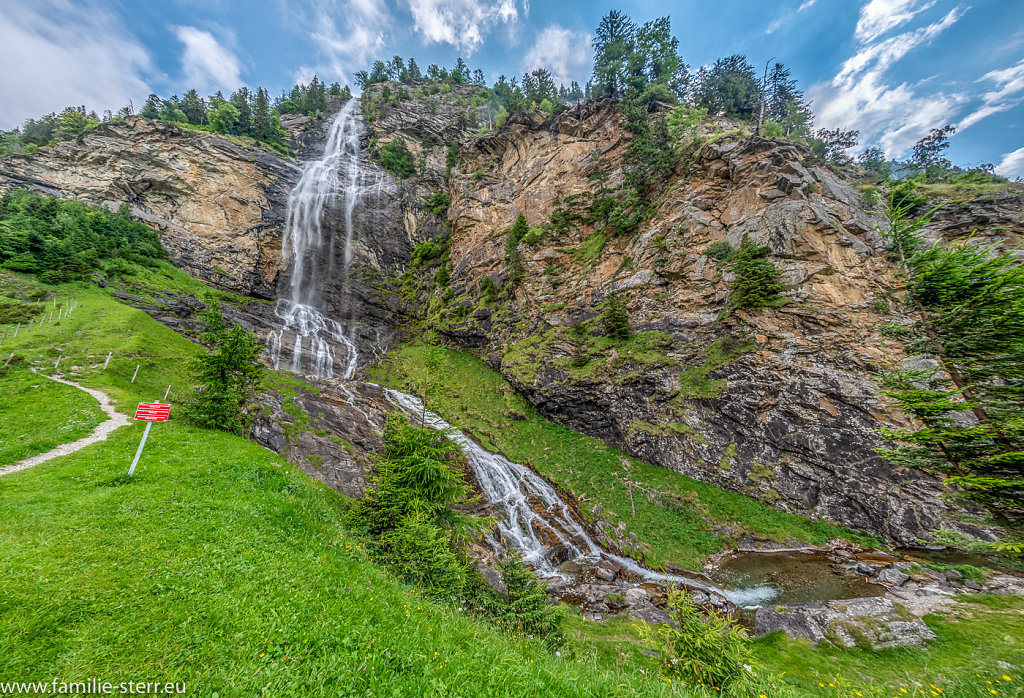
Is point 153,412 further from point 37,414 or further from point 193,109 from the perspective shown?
point 193,109

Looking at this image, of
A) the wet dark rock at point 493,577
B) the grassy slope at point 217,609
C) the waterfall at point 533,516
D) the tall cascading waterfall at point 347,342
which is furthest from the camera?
the tall cascading waterfall at point 347,342

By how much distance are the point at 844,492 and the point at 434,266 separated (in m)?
42.7

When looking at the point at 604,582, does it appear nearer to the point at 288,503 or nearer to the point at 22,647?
the point at 288,503

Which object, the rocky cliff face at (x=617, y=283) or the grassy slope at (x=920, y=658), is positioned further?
the rocky cliff face at (x=617, y=283)

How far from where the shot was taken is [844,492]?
15.7m

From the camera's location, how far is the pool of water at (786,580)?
11.9 m

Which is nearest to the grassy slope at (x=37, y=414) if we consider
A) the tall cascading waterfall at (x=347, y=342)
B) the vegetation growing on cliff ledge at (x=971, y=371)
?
the tall cascading waterfall at (x=347, y=342)

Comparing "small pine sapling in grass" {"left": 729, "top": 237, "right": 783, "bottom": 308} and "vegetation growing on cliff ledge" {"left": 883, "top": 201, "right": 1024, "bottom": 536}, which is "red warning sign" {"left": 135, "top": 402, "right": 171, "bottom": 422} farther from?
"small pine sapling in grass" {"left": 729, "top": 237, "right": 783, "bottom": 308}

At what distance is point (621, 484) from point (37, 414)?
2637 cm

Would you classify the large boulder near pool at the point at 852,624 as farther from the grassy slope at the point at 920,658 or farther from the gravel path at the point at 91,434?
the gravel path at the point at 91,434

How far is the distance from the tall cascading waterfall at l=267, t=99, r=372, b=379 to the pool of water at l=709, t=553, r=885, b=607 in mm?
29799

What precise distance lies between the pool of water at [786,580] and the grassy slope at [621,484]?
976 millimetres

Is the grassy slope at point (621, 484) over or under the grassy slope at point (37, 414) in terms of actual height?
under

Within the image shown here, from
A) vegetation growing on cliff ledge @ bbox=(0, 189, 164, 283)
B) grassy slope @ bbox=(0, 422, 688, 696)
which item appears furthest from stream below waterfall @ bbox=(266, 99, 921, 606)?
vegetation growing on cliff ledge @ bbox=(0, 189, 164, 283)
